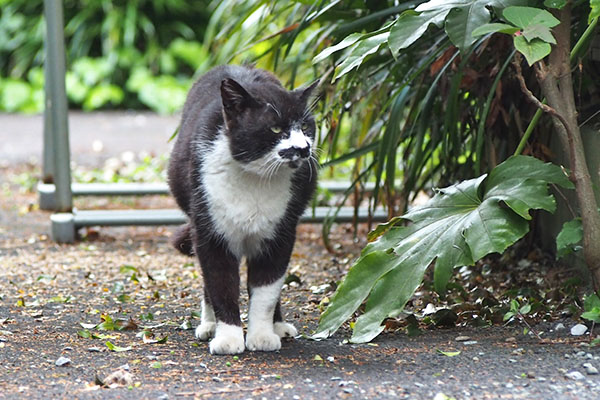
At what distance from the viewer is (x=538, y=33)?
6.97ft

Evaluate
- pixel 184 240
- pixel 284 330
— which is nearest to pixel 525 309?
pixel 284 330

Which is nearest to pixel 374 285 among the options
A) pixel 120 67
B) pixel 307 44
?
pixel 307 44

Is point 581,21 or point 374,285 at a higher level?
point 581,21

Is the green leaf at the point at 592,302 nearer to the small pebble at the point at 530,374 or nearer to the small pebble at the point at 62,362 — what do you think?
the small pebble at the point at 530,374

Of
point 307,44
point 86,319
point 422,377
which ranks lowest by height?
point 86,319

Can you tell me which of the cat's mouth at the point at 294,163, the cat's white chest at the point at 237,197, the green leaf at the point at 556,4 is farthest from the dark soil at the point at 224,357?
the green leaf at the point at 556,4

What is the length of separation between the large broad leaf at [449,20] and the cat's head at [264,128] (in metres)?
0.34

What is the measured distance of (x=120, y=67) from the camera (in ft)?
31.4

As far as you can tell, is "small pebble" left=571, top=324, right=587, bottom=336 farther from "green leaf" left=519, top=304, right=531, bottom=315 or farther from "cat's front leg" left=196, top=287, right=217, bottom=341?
"cat's front leg" left=196, top=287, right=217, bottom=341

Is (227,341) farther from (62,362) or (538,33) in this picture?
(538,33)

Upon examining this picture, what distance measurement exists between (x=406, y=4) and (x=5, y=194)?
134 inches

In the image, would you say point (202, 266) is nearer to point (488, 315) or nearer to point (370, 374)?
point (370, 374)

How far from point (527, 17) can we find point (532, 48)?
96 millimetres

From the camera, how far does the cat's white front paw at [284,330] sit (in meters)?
2.59
